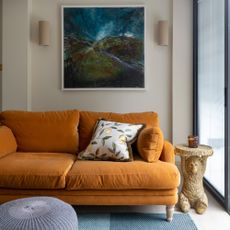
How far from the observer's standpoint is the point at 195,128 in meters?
3.60

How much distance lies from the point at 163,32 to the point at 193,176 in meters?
1.95

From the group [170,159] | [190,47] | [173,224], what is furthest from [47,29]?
[173,224]

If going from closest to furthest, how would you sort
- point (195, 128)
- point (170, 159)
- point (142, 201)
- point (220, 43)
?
point (142, 201) < point (170, 159) < point (220, 43) < point (195, 128)

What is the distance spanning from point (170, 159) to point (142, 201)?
47 cm

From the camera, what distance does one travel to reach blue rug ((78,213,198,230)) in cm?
218

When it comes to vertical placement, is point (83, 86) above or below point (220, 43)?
below

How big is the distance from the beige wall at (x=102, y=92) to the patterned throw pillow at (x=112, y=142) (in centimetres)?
108

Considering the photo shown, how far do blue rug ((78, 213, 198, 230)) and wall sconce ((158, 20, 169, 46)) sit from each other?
2.19 m

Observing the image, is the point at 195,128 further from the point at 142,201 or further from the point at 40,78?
the point at 40,78

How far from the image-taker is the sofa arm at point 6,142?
2.57m

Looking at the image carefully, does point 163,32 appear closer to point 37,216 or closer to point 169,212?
point 169,212

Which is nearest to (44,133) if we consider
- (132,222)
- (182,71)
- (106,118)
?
(106,118)

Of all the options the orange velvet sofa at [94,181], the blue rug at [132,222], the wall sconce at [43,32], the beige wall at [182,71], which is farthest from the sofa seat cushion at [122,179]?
the wall sconce at [43,32]

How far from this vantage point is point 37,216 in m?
1.56
